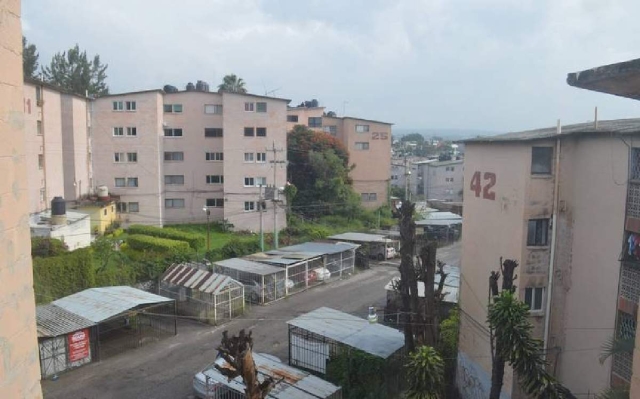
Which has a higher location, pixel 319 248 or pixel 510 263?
pixel 510 263

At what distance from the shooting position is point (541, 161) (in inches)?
519

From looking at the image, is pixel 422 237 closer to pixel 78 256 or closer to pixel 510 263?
pixel 78 256

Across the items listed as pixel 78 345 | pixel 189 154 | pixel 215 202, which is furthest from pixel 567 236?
pixel 189 154

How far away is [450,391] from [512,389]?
3542 mm

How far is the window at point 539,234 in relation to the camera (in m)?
13.4

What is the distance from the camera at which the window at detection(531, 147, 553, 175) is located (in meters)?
13.1

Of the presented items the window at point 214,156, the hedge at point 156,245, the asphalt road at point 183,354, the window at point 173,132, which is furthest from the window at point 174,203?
the asphalt road at point 183,354

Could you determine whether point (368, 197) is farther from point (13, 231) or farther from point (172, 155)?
point (13, 231)

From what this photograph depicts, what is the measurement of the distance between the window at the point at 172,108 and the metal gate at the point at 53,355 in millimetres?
24748

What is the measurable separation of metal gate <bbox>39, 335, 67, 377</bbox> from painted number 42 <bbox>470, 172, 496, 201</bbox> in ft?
46.4

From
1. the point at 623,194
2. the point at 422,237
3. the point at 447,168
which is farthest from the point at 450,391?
the point at 447,168

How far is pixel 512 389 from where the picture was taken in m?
13.3

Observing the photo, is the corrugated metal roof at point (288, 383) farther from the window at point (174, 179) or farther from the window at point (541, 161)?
the window at point (174, 179)

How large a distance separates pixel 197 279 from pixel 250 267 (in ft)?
10.4
